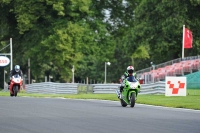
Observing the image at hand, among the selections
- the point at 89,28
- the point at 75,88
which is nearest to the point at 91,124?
the point at 75,88

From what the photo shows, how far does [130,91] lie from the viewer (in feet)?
84.7

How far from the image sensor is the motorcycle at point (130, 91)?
25.7m

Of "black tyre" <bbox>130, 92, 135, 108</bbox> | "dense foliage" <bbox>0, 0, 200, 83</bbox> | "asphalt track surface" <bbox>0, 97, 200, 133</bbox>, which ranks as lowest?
"asphalt track surface" <bbox>0, 97, 200, 133</bbox>

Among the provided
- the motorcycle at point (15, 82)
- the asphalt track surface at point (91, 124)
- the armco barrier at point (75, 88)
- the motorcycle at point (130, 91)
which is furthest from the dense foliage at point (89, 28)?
the asphalt track surface at point (91, 124)

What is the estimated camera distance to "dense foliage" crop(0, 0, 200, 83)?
191 ft

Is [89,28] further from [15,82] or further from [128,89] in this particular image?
[128,89]

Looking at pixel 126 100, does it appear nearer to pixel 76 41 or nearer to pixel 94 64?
pixel 76 41

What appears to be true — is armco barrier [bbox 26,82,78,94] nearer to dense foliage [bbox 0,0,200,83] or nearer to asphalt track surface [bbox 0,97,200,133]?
dense foliage [bbox 0,0,200,83]

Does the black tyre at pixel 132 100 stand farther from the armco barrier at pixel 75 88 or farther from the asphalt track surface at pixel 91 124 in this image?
the armco barrier at pixel 75 88

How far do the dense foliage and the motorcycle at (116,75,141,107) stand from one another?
103 feet

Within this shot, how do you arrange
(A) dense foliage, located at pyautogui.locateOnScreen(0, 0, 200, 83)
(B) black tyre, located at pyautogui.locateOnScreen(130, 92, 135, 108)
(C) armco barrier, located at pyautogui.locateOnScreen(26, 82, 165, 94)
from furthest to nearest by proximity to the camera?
1. (A) dense foliage, located at pyautogui.locateOnScreen(0, 0, 200, 83)
2. (C) armco barrier, located at pyautogui.locateOnScreen(26, 82, 165, 94)
3. (B) black tyre, located at pyautogui.locateOnScreen(130, 92, 135, 108)

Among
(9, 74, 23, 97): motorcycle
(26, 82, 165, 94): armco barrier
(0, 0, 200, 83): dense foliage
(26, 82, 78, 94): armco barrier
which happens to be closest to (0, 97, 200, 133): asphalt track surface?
(9, 74, 23, 97): motorcycle

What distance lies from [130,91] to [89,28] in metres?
34.2

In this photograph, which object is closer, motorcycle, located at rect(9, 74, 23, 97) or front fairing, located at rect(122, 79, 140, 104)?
front fairing, located at rect(122, 79, 140, 104)
